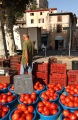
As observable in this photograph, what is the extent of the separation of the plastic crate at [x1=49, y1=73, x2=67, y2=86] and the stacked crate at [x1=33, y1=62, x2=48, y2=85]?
0.77 ft

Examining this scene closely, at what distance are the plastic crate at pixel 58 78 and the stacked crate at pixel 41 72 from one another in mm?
234

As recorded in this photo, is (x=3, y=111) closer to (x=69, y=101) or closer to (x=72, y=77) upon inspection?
(x=69, y=101)

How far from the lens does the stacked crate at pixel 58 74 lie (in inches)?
339

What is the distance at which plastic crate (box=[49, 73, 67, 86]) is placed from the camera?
8.59 m

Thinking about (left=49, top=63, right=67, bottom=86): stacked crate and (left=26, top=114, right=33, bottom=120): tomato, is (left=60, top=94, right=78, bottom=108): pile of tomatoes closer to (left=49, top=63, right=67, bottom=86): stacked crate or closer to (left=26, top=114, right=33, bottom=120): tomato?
(left=26, top=114, right=33, bottom=120): tomato

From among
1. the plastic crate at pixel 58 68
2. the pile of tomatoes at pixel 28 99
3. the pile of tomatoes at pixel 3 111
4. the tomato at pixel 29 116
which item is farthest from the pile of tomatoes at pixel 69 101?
the plastic crate at pixel 58 68

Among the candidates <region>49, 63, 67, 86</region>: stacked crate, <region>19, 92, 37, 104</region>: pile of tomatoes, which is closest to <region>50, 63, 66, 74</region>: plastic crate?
<region>49, 63, 67, 86</region>: stacked crate

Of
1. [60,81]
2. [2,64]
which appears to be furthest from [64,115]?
[2,64]

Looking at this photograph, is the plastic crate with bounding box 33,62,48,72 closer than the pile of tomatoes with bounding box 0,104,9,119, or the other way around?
the pile of tomatoes with bounding box 0,104,9,119

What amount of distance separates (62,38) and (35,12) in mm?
15791

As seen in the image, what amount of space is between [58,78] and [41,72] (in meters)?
0.74

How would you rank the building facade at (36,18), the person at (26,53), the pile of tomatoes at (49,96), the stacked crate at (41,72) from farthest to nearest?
the building facade at (36,18) < the stacked crate at (41,72) < the person at (26,53) < the pile of tomatoes at (49,96)

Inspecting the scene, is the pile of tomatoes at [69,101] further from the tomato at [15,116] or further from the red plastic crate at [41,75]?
the red plastic crate at [41,75]

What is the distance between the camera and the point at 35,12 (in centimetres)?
5581
